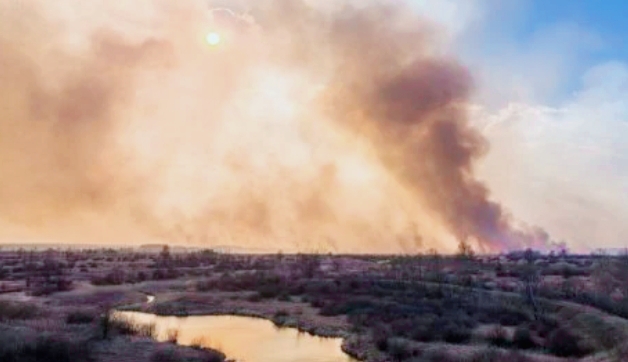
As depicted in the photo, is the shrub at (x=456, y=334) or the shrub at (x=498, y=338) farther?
the shrub at (x=456, y=334)

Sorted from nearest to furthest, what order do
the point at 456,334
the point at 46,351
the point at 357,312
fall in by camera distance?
1. the point at 46,351
2. the point at 456,334
3. the point at 357,312

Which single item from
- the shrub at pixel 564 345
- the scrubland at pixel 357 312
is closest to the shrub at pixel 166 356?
the scrubland at pixel 357 312

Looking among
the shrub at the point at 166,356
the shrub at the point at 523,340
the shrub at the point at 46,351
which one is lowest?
the shrub at the point at 166,356

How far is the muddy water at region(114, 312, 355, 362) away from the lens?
39.1 meters

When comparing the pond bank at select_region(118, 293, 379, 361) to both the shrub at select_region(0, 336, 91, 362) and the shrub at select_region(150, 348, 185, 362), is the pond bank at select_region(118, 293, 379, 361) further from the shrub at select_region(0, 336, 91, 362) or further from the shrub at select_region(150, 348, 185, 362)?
the shrub at select_region(0, 336, 91, 362)

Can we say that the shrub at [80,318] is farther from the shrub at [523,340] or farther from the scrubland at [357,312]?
the shrub at [523,340]

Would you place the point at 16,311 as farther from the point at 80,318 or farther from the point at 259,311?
the point at 259,311

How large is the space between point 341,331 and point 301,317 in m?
7.23

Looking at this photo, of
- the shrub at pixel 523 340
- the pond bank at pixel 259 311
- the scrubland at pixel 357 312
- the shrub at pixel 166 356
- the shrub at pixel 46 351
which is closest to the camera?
the shrub at pixel 46 351

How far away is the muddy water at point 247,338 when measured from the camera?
39094 mm

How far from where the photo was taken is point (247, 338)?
149ft

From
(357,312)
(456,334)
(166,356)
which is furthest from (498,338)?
(166,356)

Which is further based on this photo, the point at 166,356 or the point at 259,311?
the point at 259,311

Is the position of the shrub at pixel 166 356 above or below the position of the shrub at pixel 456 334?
below
